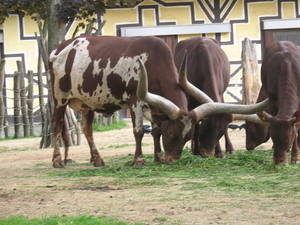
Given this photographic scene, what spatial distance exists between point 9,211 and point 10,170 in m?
3.33

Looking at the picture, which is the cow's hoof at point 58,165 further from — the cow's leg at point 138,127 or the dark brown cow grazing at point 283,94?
the dark brown cow grazing at point 283,94

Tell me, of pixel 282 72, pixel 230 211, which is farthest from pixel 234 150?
pixel 230 211

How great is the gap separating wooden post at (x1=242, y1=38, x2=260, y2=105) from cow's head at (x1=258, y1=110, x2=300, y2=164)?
17.1ft

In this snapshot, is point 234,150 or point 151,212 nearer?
point 151,212

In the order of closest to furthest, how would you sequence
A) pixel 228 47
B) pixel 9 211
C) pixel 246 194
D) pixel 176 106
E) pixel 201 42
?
pixel 9 211
pixel 246 194
pixel 176 106
pixel 201 42
pixel 228 47

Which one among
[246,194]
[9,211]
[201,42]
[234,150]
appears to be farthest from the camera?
[234,150]

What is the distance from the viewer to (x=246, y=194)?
16.8ft

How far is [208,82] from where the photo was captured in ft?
27.0

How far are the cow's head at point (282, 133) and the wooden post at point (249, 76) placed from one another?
5.22 metres

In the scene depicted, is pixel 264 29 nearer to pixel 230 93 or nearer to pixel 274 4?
pixel 274 4

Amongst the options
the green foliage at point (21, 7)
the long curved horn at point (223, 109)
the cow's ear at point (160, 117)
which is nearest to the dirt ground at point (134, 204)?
the cow's ear at point (160, 117)

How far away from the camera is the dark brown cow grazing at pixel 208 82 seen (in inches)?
306

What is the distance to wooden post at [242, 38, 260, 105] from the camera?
12156 millimetres

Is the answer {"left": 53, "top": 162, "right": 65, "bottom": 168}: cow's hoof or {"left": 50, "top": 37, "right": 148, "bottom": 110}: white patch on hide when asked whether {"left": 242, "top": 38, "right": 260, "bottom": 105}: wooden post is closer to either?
{"left": 50, "top": 37, "right": 148, "bottom": 110}: white patch on hide
